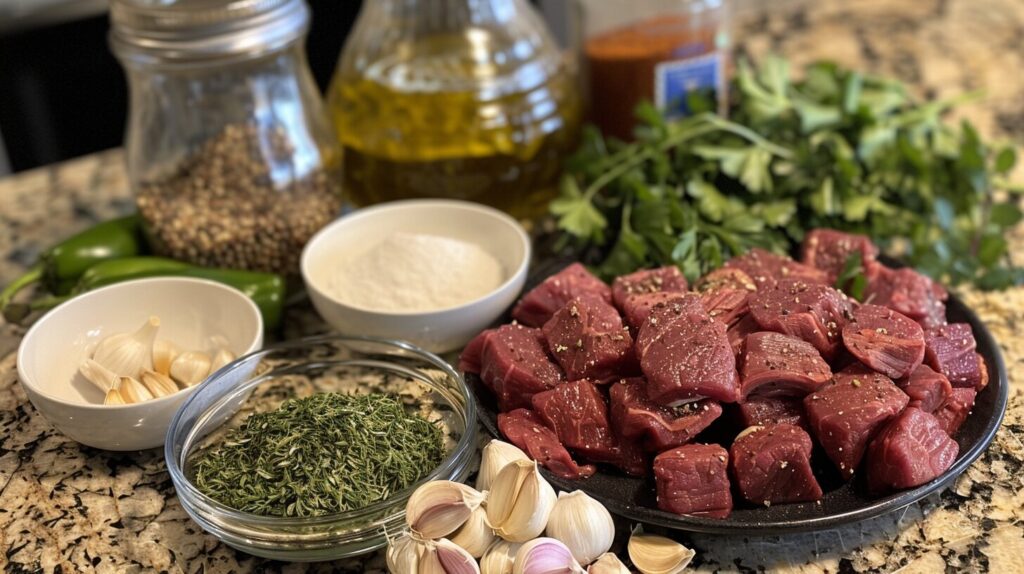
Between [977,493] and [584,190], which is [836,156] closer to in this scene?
[584,190]

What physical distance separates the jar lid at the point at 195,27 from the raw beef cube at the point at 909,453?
120 cm

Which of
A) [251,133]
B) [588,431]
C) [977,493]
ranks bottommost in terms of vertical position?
[977,493]

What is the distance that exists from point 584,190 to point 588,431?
0.78 m

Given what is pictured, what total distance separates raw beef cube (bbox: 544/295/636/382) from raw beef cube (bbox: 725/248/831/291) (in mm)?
263

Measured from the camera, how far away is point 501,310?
5.17ft

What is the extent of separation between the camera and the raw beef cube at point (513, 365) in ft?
4.38

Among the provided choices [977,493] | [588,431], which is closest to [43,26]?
[588,431]

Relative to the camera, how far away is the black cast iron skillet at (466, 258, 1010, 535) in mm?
1141

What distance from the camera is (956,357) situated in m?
1.32

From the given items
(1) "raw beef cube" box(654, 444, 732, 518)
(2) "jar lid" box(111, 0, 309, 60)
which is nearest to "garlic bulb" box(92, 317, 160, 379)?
(2) "jar lid" box(111, 0, 309, 60)

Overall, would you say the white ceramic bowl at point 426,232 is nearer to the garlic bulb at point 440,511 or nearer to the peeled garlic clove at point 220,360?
the peeled garlic clove at point 220,360

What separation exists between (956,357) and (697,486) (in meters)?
0.46

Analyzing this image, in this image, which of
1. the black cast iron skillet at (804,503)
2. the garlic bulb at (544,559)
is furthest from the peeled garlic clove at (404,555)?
the black cast iron skillet at (804,503)

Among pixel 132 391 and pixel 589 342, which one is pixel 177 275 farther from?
pixel 589 342
